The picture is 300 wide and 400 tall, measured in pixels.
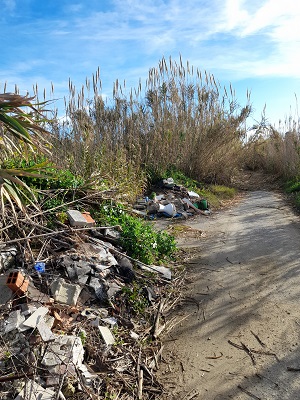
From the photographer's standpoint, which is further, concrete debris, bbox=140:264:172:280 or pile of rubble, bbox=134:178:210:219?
pile of rubble, bbox=134:178:210:219

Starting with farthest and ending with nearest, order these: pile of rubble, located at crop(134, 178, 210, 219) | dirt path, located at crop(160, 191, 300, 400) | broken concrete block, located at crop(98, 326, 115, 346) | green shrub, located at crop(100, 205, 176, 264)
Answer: pile of rubble, located at crop(134, 178, 210, 219), green shrub, located at crop(100, 205, 176, 264), broken concrete block, located at crop(98, 326, 115, 346), dirt path, located at crop(160, 191, 300, 400)

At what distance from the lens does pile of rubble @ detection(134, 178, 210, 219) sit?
8.14m

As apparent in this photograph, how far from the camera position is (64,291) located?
12.0ft

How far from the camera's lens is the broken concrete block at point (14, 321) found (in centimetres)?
298

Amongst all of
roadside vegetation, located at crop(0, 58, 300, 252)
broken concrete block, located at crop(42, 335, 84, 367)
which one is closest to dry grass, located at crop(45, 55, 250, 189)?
roadside vegetation, located at crop(0, 58, 300, 252)

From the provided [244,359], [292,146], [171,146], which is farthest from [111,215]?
[292,146]

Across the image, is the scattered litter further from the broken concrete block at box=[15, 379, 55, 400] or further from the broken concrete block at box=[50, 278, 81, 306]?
the broken concrete block at box=[15, 379, 55, 400]

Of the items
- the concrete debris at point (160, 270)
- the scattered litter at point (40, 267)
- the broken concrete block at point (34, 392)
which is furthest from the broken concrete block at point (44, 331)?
the concrete debris at point (160, 270)

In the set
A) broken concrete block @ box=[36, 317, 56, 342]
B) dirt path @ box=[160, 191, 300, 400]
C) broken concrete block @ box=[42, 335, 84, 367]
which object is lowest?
dirt path @ box=[160, 191, 300, 400]

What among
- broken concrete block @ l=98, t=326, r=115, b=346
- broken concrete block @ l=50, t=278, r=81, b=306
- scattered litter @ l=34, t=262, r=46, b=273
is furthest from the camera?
scattered litter @ l=34, t=262, r=46, b=273

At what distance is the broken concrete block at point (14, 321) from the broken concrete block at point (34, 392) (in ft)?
1.73

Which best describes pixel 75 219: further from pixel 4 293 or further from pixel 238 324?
pixel 238 324

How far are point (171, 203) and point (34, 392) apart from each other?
6340 mm

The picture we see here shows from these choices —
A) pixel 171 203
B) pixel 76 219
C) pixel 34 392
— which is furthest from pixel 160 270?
pixel 171 203
